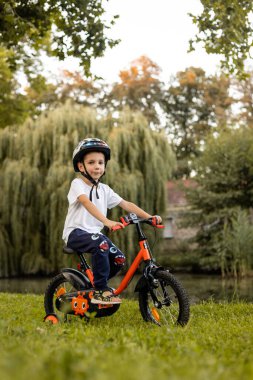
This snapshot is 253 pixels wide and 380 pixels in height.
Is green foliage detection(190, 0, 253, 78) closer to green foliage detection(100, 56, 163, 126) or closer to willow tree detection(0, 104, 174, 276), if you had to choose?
willow tree detection(0, 104, 174, 276)

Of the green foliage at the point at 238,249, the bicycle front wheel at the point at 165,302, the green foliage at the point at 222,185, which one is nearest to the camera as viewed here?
the bicycle front wheel at the point at 165,302

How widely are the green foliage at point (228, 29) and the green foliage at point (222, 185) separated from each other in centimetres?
1171

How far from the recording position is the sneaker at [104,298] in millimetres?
5057

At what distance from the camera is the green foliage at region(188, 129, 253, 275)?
21.3 m

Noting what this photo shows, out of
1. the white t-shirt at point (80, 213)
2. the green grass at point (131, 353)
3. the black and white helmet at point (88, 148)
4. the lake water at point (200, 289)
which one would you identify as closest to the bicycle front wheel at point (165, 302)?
the green grass at point (131, 353)

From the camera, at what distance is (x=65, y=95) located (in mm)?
36156

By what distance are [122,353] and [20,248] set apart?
1713cm

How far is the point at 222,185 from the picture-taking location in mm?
22094

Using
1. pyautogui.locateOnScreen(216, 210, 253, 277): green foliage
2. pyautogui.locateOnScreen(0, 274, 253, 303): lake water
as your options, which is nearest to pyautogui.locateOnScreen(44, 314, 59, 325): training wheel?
pyautogui.locateOnScreen(0, 274, 253, 303): lake water

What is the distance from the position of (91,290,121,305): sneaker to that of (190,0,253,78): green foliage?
18.2 ft

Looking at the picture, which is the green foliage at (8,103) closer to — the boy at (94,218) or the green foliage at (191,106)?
the boy at (94,218)

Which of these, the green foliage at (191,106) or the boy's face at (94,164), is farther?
Result: the green foliage at (191,106)

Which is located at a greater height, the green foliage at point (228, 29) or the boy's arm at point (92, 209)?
the green foliage at point (228, 29)

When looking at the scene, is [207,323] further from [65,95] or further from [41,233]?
[65,95]
